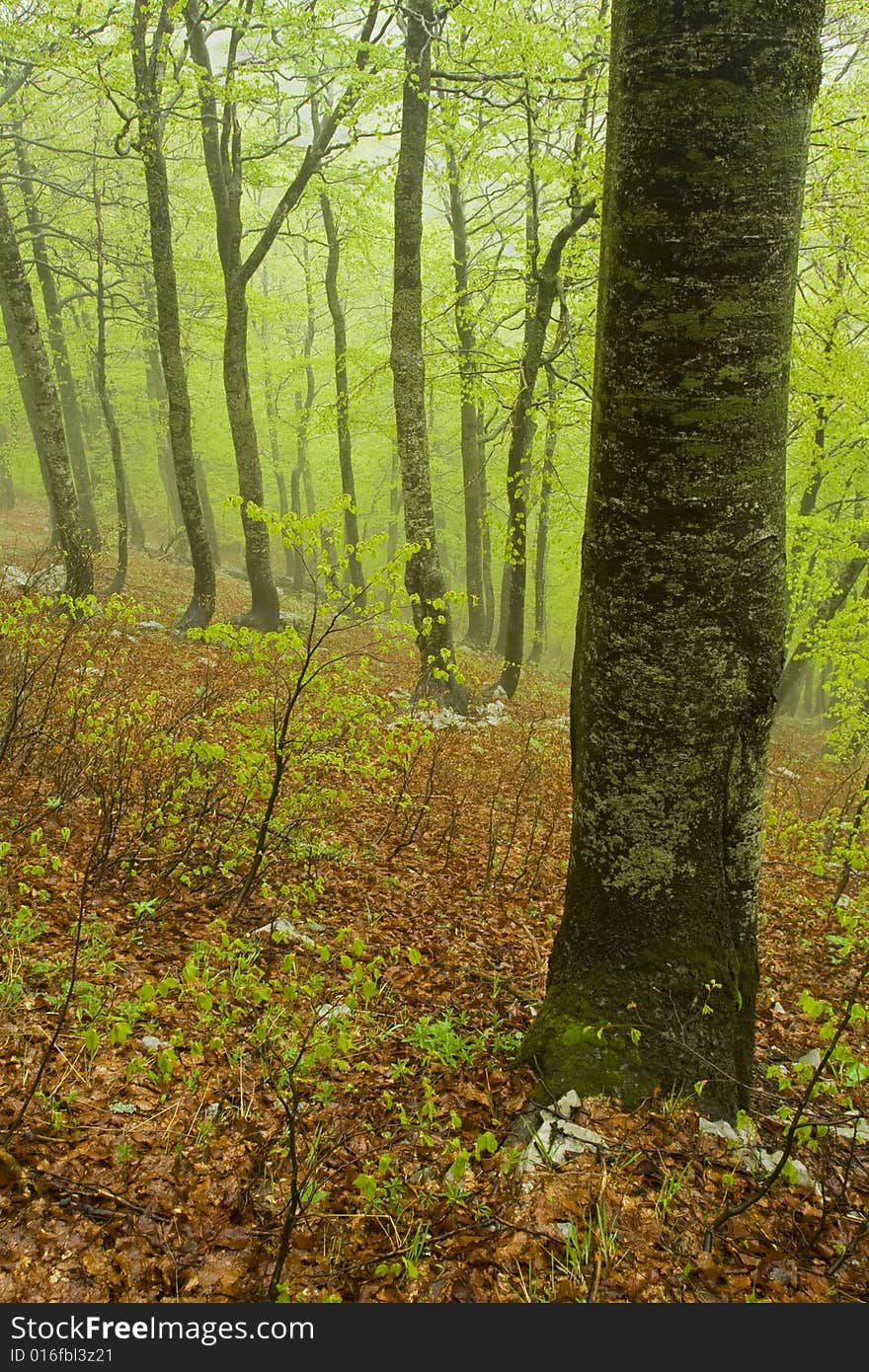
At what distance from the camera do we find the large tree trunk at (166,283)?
9.61 meters

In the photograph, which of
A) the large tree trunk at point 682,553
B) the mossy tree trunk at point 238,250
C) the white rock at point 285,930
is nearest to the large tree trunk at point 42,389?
the mossy tree trunk at point 238,250

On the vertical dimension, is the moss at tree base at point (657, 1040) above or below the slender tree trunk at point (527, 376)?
below

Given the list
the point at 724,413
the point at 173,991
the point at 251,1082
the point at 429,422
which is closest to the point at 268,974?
the point at 173,991

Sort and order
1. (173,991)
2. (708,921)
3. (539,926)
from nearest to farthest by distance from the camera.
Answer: (708,921)
(173,991)
(539,926)

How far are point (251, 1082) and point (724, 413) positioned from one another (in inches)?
124

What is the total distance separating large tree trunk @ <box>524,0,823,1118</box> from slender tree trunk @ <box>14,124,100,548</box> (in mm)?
11532

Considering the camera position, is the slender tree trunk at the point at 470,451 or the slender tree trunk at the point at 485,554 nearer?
the slender tree trunk at the point at 470,451

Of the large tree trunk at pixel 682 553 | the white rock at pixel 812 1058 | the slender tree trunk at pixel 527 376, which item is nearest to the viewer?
the large tree trunk at pixel 682 553

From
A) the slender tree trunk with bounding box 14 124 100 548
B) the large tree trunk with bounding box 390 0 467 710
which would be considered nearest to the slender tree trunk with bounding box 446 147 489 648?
the large tree trunk with bounding box 390 0 467 710

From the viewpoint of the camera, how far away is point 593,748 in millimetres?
2908

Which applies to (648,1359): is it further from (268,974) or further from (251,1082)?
(268,974)

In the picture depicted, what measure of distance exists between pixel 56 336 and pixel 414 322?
1339 cm

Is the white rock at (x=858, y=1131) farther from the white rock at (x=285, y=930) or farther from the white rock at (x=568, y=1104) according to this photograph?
the white rock at (x=285, y=930)

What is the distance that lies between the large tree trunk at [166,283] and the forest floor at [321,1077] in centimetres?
564
